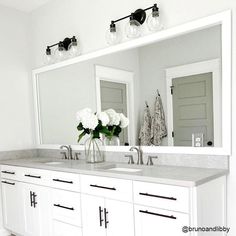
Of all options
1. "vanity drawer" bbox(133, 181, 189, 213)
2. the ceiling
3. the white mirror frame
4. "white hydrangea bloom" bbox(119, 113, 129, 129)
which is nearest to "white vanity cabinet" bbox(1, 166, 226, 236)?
"vanity drawer" bbox(133, 181, 189, 213)

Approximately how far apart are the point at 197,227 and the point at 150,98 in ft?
3.78

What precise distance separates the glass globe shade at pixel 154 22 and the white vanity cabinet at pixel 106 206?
49.7 inches

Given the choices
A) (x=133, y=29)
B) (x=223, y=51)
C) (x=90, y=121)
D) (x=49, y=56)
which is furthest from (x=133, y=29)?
(x=49, y=56)

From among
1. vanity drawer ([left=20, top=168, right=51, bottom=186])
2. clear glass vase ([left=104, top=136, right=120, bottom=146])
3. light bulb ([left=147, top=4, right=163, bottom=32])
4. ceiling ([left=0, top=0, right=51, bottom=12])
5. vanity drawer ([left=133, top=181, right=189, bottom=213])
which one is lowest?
vanity drawer ([left=20, top=168, right=51, bottom=186])

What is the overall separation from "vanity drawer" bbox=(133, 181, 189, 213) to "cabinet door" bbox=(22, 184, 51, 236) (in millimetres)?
1145

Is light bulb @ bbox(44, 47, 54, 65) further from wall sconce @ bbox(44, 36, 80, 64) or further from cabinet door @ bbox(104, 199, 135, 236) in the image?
cabinet door @ bbox(104, 199, 135, 236)

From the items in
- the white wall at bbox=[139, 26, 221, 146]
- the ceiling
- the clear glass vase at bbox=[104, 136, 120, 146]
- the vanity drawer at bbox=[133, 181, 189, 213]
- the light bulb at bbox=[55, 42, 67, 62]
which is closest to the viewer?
the vanity drawer at bbox=[133, 181, 189, 213]

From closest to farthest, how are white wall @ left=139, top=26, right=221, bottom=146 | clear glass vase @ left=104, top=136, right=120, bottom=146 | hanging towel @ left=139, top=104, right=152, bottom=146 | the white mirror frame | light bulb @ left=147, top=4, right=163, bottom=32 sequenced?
the white mirror frame < white wall @ left=139, top=26, right=221, bottom=146 < light bulb @ left=147, top=4, right=163, bottom=32 < hanging towel @ left=139, top=104, right=152, bottom=146 < clear glass vase @ left=104, top=136, right=120, bottom=146

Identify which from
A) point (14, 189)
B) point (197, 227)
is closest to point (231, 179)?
point (197, 227)

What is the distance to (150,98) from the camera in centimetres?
231

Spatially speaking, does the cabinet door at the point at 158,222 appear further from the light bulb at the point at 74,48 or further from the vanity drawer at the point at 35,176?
the light bulb at the point at 74,48

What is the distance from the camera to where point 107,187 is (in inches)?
77.7

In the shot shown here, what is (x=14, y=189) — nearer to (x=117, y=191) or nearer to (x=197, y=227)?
(x=117, y=191)

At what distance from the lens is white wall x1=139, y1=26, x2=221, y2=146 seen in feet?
6.31
